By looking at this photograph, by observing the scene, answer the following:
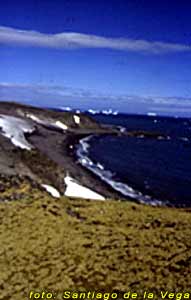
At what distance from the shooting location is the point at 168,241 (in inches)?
637

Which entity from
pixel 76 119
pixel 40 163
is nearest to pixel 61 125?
pixel 76 119

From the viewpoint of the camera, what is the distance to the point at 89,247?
15781 millimetres

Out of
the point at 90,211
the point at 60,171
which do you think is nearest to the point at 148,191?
the point at 60,171

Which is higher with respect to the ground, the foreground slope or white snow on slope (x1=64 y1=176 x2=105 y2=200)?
white snow on slope (x1=64 y1=176 x2=105 y2=200)

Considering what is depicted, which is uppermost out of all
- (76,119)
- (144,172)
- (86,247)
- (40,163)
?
(76,119)

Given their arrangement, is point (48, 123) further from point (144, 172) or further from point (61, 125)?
point (144, 172)

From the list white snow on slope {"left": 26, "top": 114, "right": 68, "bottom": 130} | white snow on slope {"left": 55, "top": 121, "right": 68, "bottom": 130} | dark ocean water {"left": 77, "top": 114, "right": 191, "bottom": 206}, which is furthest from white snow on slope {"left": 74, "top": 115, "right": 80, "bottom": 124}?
dark ocean water {"left": 77, "top": 114, "right": 191, "bottom": 206}

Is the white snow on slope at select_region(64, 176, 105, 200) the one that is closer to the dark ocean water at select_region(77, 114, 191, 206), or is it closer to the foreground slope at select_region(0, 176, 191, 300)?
the dark ocean water at select_region(77, 114, 191, 206)

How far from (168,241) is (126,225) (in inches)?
91.4

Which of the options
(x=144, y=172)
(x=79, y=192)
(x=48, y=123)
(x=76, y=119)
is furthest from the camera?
(x=76, y=119)

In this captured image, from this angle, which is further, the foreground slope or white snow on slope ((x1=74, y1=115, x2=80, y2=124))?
white snow on slope ((x1=74, y1=115, x2=80, y2=124))

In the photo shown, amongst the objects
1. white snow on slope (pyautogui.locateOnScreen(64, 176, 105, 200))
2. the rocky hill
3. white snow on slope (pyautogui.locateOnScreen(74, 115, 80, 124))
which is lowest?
the rocky hill

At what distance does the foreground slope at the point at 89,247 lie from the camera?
44.1 ft

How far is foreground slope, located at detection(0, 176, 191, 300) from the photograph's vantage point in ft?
44.1
